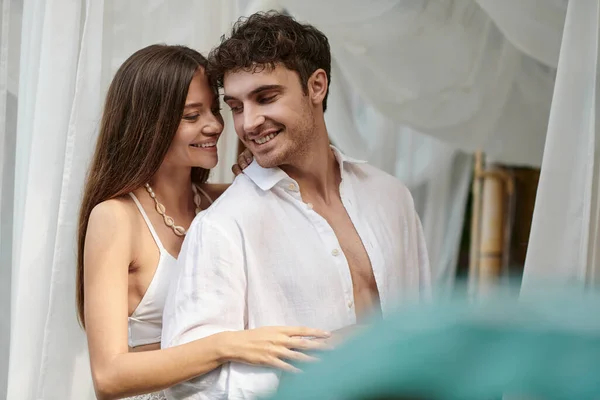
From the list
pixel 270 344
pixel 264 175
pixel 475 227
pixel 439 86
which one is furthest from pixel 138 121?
pixel 475 227

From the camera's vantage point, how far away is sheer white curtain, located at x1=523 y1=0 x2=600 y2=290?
1.64 m

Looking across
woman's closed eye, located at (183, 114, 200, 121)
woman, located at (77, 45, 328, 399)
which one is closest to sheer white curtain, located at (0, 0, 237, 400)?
woman, located at (77, 45, 328, 399)

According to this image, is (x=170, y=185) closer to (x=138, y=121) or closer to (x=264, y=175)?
(x=138, y=121)

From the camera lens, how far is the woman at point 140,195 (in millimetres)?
1662

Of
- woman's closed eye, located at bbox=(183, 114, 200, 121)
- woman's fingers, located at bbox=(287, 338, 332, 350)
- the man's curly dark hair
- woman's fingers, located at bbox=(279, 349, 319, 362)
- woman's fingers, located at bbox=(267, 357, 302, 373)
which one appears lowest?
woman's fingers, located at bbox=(267, 357, 302, 373)

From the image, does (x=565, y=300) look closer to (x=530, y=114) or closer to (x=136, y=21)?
(x=136, y=21)

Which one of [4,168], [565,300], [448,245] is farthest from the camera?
[448,245]

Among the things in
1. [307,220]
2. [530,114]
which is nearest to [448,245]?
[530,114]

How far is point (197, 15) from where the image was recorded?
2195mm

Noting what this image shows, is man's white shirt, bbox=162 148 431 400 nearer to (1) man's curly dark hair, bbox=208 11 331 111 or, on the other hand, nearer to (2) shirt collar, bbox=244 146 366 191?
(2) shirt collar, bbox=244 146 366 191

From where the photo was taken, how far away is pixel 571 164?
65.8 inches

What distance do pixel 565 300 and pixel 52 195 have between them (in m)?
1.93

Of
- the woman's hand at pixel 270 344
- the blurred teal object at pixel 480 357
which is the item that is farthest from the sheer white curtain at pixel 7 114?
the blurred teal object at pixel 480 357

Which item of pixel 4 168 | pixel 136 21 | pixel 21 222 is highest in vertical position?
pixel 136 21
